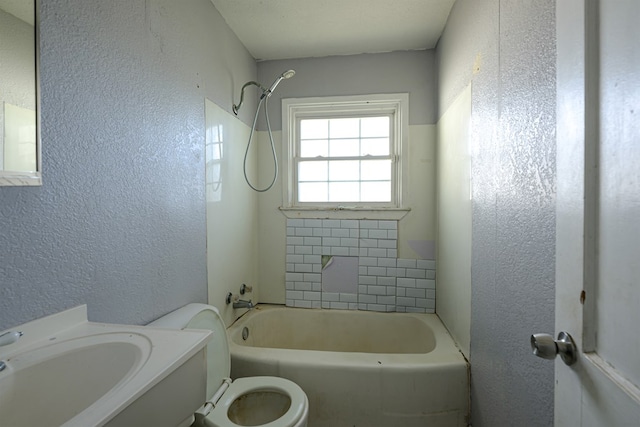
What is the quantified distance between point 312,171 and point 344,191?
0.32m

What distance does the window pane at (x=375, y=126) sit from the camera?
2.38 metres

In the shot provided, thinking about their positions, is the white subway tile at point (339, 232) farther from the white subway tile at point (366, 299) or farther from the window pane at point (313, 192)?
the white subway tile at point (366, 299)

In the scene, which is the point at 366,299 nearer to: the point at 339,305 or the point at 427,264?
the point at 339,305

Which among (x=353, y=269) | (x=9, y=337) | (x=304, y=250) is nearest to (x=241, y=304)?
(x=304, y=250)

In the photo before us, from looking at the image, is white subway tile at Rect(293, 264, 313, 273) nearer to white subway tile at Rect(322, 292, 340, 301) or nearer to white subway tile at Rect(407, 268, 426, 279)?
white subway tile at Rect(322, 292, 340, 301)

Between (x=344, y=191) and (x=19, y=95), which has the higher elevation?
(x=19, y=95)

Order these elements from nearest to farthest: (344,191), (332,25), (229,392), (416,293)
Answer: (229,392) → (332,25) → (416,293) → (344,191)

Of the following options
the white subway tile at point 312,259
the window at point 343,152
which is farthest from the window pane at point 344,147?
the white subway tile at point 312,259

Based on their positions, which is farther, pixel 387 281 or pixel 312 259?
pixel 312 259

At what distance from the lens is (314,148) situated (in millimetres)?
2465

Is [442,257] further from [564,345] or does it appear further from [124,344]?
[124,344]

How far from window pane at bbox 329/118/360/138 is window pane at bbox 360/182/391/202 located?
432 millimetres

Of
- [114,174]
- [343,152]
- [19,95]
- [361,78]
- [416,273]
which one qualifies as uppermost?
[361,78]

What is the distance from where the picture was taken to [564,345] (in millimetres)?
562
